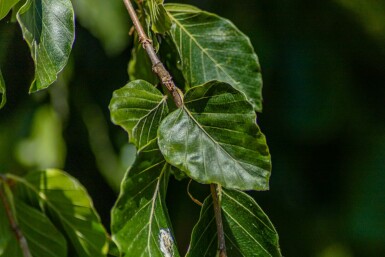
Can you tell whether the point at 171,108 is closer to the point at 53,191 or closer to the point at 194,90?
the point at 194,90

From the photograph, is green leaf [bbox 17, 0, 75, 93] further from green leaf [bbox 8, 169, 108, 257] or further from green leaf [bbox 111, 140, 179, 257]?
green leaf [bbox 8, 169, 108, 257]

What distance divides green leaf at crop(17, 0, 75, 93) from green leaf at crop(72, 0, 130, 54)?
29.1 inches

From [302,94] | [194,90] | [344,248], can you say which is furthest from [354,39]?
[194,90]

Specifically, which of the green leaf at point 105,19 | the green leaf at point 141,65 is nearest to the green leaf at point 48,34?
the green leaf at point 141,65

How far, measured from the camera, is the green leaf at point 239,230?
681 millimetres

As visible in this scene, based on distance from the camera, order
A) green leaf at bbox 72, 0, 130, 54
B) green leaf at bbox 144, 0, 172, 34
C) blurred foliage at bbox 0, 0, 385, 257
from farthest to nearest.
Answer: blurred foliage at bbox 0, 0, 385, 257 → green leaf at bbox 72, 0, 130, 54 → green leaf at bbox 144, 0, 172, 34

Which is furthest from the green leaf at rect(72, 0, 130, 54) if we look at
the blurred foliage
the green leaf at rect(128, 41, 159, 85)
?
the green leaf at rect(128, 41, 159, 85)

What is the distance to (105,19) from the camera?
1447 mm

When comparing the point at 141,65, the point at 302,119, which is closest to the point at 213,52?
the point at 141,65

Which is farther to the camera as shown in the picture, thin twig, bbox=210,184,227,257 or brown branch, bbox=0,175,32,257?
brown branch, bbox=0,175,32,257

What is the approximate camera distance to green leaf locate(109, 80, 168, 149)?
2.31ft

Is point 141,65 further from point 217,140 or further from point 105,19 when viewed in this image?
point 105,19

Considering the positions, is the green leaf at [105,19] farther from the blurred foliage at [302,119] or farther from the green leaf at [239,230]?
the green leaf at [239,230]

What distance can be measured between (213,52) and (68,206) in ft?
0.75
